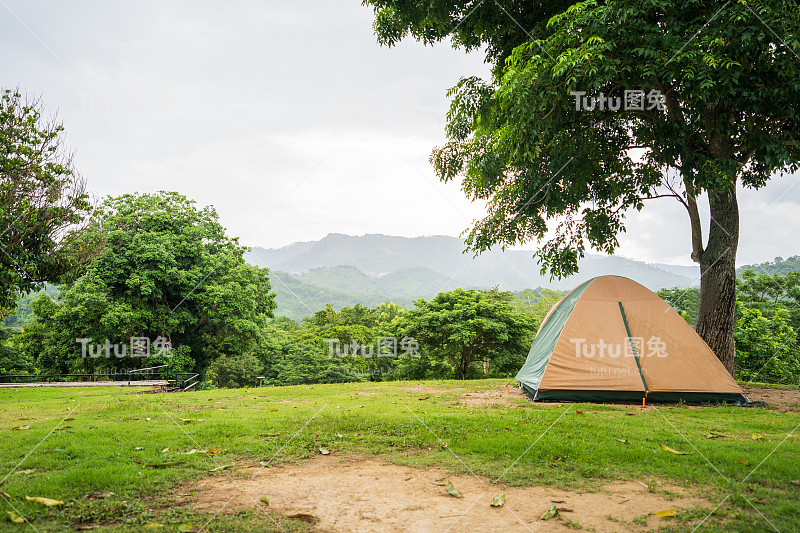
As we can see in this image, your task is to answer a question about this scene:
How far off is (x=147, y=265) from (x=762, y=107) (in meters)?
21.7

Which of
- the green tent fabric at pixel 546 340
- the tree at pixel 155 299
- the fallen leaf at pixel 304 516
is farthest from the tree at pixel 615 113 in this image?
the tree at pixel 155 299

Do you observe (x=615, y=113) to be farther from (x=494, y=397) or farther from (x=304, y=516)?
(x=304, y=516)

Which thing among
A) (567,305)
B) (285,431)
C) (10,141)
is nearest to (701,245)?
(567,305)

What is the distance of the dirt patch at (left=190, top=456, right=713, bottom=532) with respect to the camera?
3354 millimetres

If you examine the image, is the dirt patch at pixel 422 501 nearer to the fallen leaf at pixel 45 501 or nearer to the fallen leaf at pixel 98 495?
the fallen leaf at pixel 98 495

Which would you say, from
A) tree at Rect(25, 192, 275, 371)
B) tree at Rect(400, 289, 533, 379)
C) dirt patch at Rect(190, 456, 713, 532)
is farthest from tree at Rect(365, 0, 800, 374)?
tree at Rect(25, 192, 275, 371)

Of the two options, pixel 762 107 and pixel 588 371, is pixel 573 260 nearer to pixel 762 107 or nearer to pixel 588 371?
pixel 588 371

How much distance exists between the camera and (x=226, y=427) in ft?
21.2

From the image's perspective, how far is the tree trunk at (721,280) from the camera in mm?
10039

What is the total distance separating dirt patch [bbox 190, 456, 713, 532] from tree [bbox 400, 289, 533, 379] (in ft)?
53.5

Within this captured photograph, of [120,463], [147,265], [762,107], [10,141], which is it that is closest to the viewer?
[120,463]

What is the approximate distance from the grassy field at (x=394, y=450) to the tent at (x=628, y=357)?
1.39 ft

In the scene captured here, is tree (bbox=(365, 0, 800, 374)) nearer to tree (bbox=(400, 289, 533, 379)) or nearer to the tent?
the tent

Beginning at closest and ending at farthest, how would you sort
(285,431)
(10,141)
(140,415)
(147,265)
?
(285,431) < (140,415) < (10,141) < (147,265)
